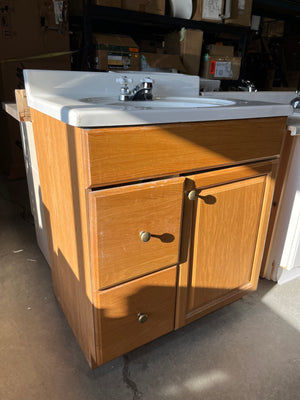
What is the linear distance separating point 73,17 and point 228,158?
192 cm

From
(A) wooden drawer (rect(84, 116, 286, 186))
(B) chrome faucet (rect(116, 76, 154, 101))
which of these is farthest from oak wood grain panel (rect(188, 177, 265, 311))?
(B) chrome faucet (rect(116, 76, 154, 101))

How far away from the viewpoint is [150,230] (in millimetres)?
716

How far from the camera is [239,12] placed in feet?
7.26

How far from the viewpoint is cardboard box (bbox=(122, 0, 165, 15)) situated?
1.81 metres

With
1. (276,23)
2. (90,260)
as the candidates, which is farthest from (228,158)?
(276,23)

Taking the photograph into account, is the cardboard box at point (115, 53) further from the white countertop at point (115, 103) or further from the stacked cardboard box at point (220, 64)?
the white countertop at point (115, 103)

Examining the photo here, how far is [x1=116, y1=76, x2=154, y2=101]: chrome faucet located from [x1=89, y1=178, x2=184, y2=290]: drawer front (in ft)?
1.41

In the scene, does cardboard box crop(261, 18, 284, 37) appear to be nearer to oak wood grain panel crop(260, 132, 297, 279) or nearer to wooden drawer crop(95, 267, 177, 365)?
oak wood grain panel crop(260, 132, 297, 279)

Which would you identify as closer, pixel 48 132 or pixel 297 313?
pixel 48 132

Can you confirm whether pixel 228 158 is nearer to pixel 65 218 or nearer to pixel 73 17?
pixel 65 218

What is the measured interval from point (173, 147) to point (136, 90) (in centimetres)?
41

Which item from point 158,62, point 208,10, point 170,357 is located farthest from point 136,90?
point 208,10

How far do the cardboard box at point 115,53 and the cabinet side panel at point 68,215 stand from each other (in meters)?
1.15

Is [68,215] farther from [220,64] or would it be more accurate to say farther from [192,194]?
[220,64]
